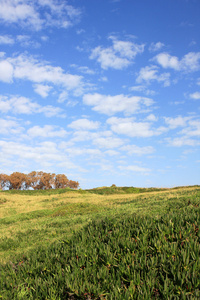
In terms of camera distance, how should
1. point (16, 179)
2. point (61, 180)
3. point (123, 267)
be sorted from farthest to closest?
1. point (61, 180)
2. point (16, 179)
3. point (123, 267)

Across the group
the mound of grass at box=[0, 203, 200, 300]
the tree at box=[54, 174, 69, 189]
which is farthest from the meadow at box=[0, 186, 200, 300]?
the tree at box=[54, 174, 69, 189]

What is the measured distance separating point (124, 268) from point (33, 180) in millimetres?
82527

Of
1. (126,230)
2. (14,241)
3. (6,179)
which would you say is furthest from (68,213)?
(6,179)

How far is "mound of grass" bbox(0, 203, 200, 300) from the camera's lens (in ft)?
12.5

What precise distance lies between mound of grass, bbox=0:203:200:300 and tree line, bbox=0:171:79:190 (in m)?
79.5

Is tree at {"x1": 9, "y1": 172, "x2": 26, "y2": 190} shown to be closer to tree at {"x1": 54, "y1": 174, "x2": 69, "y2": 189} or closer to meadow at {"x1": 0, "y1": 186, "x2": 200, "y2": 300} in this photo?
tree at {"x1": 54, "y1": 174, "x2": 69, "y2": 189}

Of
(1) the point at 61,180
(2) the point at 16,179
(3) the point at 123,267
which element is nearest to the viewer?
(3) the point at 123,267

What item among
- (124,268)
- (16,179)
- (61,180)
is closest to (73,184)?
(61,180)

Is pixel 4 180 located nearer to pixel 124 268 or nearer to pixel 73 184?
pixel 73 184

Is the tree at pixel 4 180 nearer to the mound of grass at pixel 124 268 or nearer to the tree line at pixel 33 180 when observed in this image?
the tree line at pixel 33 180

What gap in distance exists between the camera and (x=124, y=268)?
14.3 ft

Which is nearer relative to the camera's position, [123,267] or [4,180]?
[123,267]

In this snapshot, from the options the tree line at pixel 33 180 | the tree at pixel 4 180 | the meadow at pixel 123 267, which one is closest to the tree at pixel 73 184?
the tree line at pixel 33 180

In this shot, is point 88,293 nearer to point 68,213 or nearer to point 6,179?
point 68,213
